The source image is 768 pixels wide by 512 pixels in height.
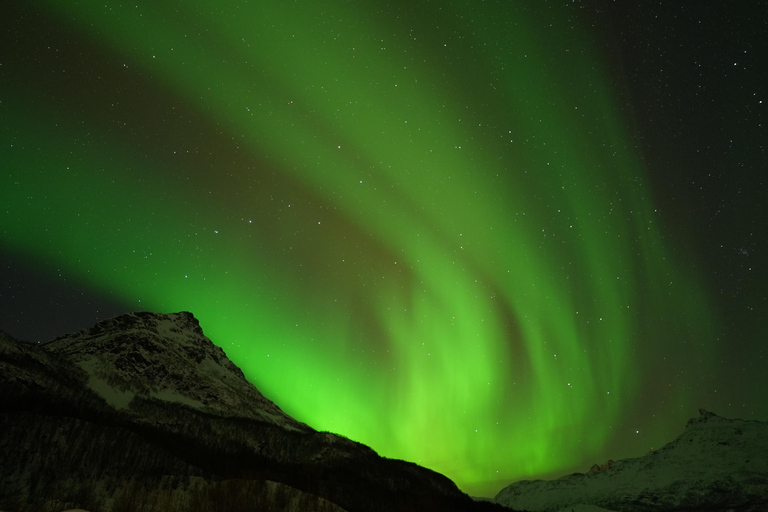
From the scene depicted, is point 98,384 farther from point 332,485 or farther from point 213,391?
point 332,485

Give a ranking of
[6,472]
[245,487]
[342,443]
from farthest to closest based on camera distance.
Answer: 1. [342,443]
2. [6,472]
3. [245,487]

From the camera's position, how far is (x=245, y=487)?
46.4 meters

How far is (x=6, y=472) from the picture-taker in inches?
2510

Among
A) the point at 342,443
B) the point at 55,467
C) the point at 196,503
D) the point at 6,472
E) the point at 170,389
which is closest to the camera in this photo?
the point at 196,503

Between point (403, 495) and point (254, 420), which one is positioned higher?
point (254, 420)

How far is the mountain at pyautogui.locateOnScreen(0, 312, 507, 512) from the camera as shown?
2120 inches

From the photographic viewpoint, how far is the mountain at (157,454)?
177ft

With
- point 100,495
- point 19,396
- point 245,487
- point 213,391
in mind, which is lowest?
point 100,495

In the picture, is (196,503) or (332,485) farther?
(332,485)

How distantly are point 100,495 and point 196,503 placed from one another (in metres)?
15.3

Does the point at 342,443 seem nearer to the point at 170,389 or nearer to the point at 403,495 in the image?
the point at 403,495

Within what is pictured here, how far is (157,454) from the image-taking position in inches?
3460

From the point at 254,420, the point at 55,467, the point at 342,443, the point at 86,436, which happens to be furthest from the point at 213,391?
the point at 55,467

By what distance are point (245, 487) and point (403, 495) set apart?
265 ft
